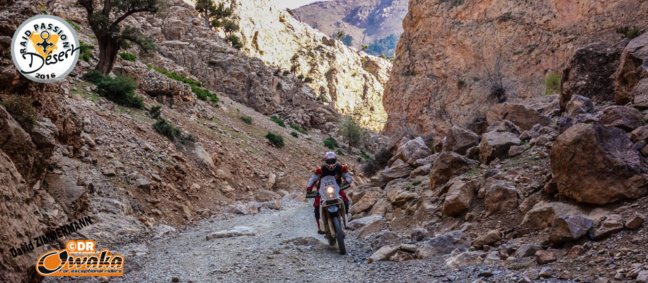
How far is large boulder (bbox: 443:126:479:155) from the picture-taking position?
10.2 meters

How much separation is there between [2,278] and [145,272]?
188 cm

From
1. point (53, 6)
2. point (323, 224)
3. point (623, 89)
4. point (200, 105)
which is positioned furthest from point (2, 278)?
point (53, 6)

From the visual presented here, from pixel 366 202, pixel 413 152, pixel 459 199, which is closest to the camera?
pixel 459 199

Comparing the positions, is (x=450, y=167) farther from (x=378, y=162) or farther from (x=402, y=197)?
(x=378, y=162)

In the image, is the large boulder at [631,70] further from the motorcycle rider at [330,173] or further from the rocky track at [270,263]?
the motorcycle rider at [330,173]

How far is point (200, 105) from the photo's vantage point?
24719mm

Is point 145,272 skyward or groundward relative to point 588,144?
groundward

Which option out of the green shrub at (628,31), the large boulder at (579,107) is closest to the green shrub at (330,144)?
the green shrub at (628,31)

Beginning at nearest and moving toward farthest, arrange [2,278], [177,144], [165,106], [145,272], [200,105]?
1. [2,278]
2. [145,272]
3. [177,144]
4. [165,106]
5. [200,105]

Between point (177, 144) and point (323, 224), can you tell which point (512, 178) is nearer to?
point (323, 224)

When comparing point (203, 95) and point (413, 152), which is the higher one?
point (203, 95)

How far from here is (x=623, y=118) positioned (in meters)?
5.98

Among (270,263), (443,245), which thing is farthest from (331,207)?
(443,245)

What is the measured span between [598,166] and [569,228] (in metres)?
1.13
